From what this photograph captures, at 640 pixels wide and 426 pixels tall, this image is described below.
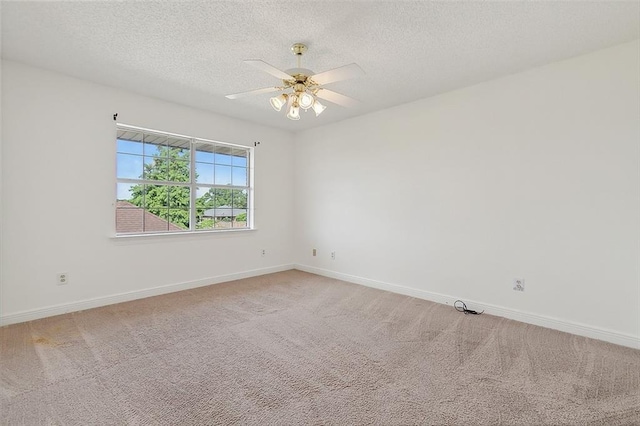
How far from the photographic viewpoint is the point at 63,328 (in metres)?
2.80

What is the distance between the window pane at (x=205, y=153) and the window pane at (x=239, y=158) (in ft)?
1.20

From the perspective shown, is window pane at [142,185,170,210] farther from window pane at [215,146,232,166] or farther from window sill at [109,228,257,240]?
window pane at [215,146,232,166]

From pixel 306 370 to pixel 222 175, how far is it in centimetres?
332

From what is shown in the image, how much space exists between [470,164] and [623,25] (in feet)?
5.04

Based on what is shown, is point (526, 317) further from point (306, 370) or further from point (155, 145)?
point (155, 145)

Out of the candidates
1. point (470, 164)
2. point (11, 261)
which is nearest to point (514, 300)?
point (470, 164)

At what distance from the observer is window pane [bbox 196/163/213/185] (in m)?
4.34

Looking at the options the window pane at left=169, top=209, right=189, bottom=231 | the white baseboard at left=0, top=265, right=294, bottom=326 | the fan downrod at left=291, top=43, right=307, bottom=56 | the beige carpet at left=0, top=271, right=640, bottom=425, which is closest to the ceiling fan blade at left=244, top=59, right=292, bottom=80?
the fan downrod at left=291, top=43, right=307, bottom=56

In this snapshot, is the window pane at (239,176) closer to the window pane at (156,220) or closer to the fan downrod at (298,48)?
the window pane at (156,220)

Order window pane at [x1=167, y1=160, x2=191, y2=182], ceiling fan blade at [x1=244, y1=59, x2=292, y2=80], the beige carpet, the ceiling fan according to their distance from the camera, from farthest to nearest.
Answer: window pane at [x1=167, y1=160, x2=191, y2=182]
the ceiling fan
ceiling fan blade at [x1=244, y1=59, x2=292, y2=80]
the beige carpet

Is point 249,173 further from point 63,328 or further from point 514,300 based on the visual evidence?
point 514,300

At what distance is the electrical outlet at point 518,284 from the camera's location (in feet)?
9.97

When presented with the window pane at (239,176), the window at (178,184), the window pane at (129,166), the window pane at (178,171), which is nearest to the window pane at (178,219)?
the window at (178,184)

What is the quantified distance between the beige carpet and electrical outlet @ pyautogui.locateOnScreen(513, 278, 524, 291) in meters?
0.35
